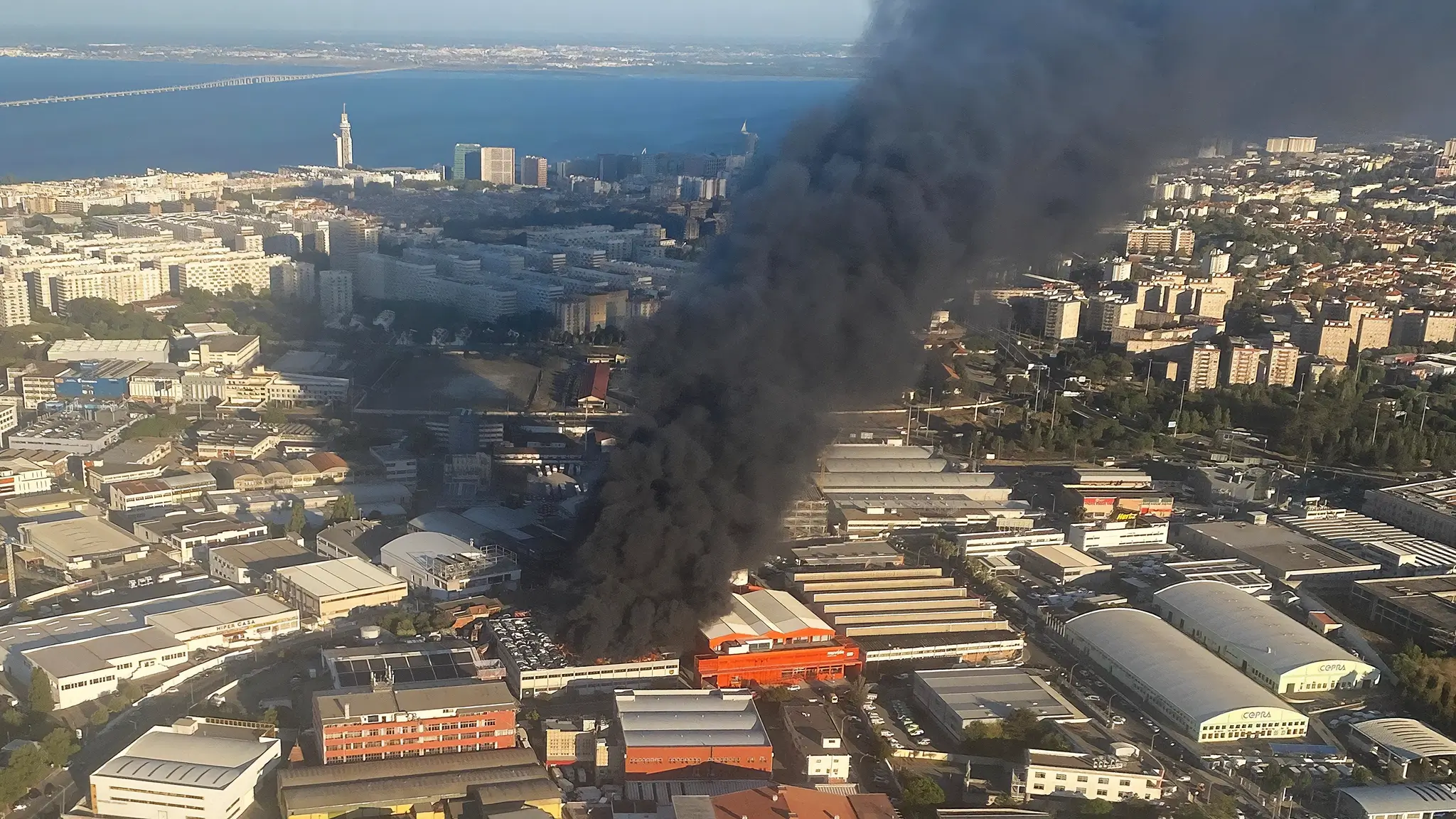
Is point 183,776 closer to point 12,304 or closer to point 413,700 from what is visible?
point 413,700

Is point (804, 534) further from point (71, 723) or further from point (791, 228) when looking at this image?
point (71, 723)

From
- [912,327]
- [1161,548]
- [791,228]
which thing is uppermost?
[791,228]

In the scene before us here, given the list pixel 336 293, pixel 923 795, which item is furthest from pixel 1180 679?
pixel 336 293

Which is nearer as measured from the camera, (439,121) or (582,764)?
(582,764)

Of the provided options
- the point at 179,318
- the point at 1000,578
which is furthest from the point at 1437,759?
the point at 179,318

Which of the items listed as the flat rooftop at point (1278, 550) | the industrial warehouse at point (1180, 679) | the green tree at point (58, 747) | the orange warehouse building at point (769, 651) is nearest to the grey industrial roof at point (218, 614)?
the green tree at point (58, 747)

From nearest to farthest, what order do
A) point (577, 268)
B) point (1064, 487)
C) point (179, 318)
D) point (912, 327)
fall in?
point (912, 327)
point (1064, 487)
point (179, 318)
point (577, 268)

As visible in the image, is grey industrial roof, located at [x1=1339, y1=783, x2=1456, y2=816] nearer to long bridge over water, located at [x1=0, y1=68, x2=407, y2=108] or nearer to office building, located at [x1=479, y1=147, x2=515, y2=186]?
office building, located at [x1=479, y1=147, x2=515, y2=186]

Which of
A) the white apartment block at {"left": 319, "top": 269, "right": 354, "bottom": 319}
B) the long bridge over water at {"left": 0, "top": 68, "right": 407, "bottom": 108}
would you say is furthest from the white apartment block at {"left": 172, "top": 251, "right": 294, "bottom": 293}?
the long bridge over water at {"left": 0, "top": 68, "right": 407, "bottom": 108}
